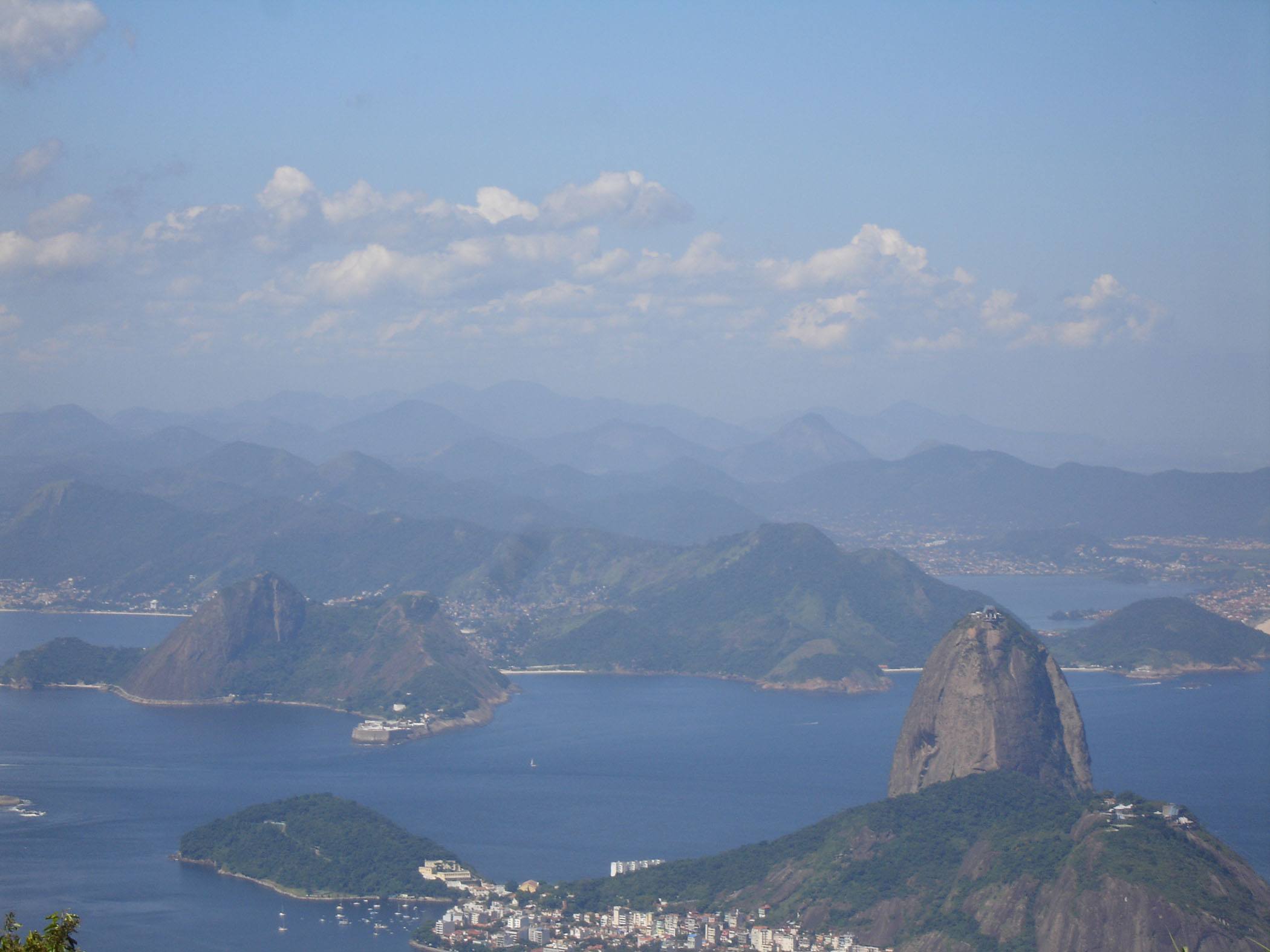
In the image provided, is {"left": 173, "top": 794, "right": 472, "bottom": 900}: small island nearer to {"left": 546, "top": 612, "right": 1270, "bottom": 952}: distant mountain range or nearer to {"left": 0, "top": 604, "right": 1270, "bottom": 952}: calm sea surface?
{"left": 0, "top": 604, "right": 1270, "bottom": 952}: calm sea surface

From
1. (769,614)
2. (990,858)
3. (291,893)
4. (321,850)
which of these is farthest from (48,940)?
(769,614)

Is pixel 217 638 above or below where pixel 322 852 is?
above

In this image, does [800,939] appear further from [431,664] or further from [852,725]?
[431,664]

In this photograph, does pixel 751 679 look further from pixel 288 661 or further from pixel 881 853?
pixel 881 853

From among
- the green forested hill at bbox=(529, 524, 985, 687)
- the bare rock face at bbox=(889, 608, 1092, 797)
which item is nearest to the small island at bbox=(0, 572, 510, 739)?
the green forested hill at bbox=(529, 524, 985, 687)

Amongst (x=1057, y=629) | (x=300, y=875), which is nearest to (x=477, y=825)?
(x=300, y=875)

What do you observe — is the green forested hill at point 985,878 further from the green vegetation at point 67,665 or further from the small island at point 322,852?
the green vegetation at point 67,665
